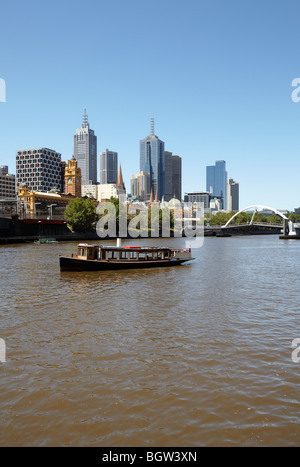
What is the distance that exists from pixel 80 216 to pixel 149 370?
108m

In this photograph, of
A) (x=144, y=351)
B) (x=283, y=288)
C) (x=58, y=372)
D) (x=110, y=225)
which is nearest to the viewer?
(x=58, y=372)

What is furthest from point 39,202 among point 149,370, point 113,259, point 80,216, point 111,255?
point 149,370

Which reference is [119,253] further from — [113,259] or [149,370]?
[149,370]

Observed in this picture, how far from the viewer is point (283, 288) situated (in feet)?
106

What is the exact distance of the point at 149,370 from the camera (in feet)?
46.1

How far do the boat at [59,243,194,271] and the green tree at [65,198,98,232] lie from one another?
240ft

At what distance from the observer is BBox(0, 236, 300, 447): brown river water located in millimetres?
10109

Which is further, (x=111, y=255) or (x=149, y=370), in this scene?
(x=111, y=255)

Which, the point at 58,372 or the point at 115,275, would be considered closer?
the point at 58,372

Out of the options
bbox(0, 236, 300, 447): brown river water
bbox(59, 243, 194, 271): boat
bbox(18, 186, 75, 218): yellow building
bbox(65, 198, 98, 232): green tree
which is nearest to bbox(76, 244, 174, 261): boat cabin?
bbox(59, 243, 194, 271): boat
